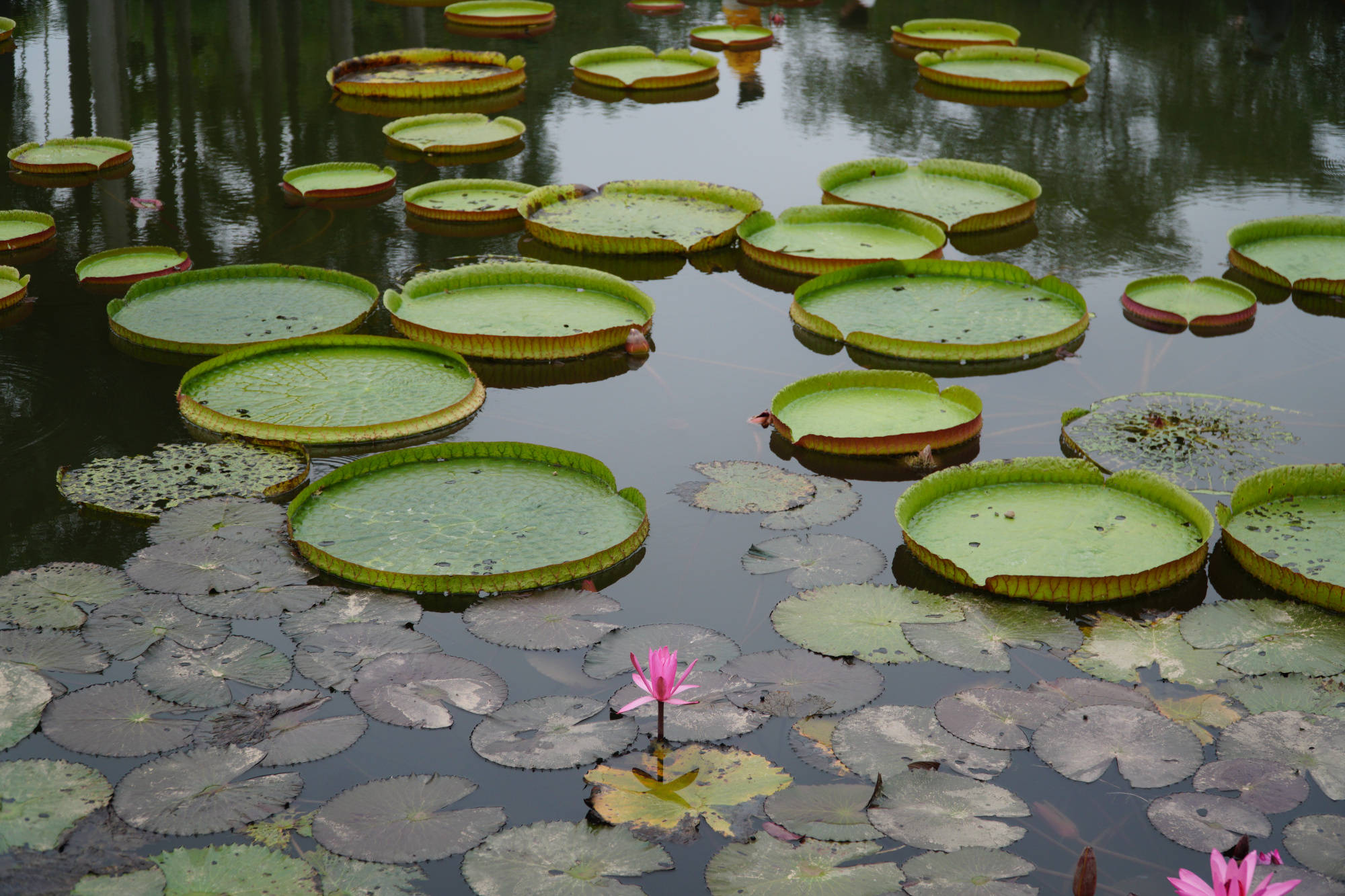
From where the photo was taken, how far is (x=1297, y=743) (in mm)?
3244

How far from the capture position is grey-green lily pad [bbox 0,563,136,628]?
146 inches

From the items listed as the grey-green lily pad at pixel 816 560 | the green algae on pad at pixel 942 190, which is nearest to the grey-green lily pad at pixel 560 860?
→ the grey-green lily pad at pixel 816 560

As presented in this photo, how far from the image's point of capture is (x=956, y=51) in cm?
1123

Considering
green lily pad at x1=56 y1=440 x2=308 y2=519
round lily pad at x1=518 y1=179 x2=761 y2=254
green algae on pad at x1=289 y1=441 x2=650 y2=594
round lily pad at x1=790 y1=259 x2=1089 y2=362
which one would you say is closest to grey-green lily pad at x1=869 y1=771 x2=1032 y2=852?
green algae on pad at x1=289 y1=441 x2=650 y2=594

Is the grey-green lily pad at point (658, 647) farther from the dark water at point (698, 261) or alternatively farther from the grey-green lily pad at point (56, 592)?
the grey-green lily pad at point (56, 592)

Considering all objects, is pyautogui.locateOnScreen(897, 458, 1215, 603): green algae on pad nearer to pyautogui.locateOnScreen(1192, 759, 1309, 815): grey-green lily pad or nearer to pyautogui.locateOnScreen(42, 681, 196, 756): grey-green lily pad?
Result: pyautogui.locateOnScreen(1192, 759, 1309, 815): grey-green lily pad

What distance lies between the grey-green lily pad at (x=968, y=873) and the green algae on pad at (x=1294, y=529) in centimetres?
160

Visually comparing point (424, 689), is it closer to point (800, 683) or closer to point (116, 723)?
point (116, 723)

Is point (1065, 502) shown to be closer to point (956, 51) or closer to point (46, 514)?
point (46, 514)

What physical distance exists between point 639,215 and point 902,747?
4.61 meters

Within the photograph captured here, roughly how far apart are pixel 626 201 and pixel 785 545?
3768mm

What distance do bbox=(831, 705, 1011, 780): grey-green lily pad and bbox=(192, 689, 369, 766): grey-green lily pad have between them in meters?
1.28

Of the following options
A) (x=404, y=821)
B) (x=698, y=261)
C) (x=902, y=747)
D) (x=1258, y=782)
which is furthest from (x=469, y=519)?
(x=698, y=261)

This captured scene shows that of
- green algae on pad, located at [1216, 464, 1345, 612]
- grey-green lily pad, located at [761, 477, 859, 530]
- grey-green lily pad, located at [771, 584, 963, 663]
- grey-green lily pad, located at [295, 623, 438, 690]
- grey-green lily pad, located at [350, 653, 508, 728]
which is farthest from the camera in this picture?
grey-green lily pad, located at [761, 477, 859, 530]
